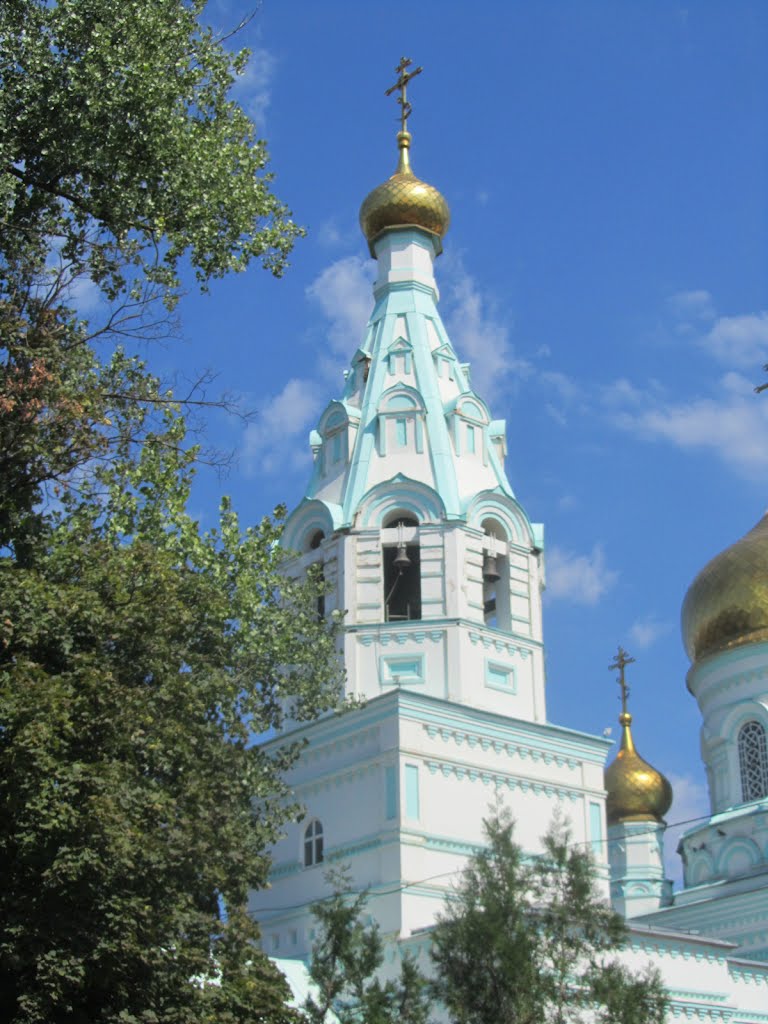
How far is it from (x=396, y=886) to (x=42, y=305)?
894cm

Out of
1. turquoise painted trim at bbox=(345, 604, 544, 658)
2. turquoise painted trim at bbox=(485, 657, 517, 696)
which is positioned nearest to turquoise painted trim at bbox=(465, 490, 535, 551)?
turquoise painted trim at bbox=(345, 604, 544, 658)

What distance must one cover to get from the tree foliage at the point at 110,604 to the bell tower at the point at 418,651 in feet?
19.1

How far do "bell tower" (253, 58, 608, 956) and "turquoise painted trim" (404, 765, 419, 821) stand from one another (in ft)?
0.06

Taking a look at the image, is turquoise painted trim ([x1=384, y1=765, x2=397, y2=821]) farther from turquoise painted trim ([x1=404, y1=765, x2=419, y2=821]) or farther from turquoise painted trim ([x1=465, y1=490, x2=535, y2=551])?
turquoise painted trim ([x1=465, y1=490, x2=535, y2=551])

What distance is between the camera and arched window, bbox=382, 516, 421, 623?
20422 millimetres

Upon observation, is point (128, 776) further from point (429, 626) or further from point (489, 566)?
point (489, 566)

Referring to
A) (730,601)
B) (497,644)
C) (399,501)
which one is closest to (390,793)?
(497,644)

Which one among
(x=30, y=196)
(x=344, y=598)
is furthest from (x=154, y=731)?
(x=344, y=598)

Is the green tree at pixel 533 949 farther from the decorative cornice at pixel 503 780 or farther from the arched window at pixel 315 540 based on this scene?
the arched window at pixel 315 540

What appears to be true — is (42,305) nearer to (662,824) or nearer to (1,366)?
(1,366)

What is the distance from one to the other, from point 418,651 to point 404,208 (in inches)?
290

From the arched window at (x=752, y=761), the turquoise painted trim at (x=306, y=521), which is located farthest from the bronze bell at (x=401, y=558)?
the arched window at (x=752, y=761)

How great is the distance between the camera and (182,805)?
1150 centimetres

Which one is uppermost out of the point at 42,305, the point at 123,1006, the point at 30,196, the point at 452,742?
the point at 30,196
